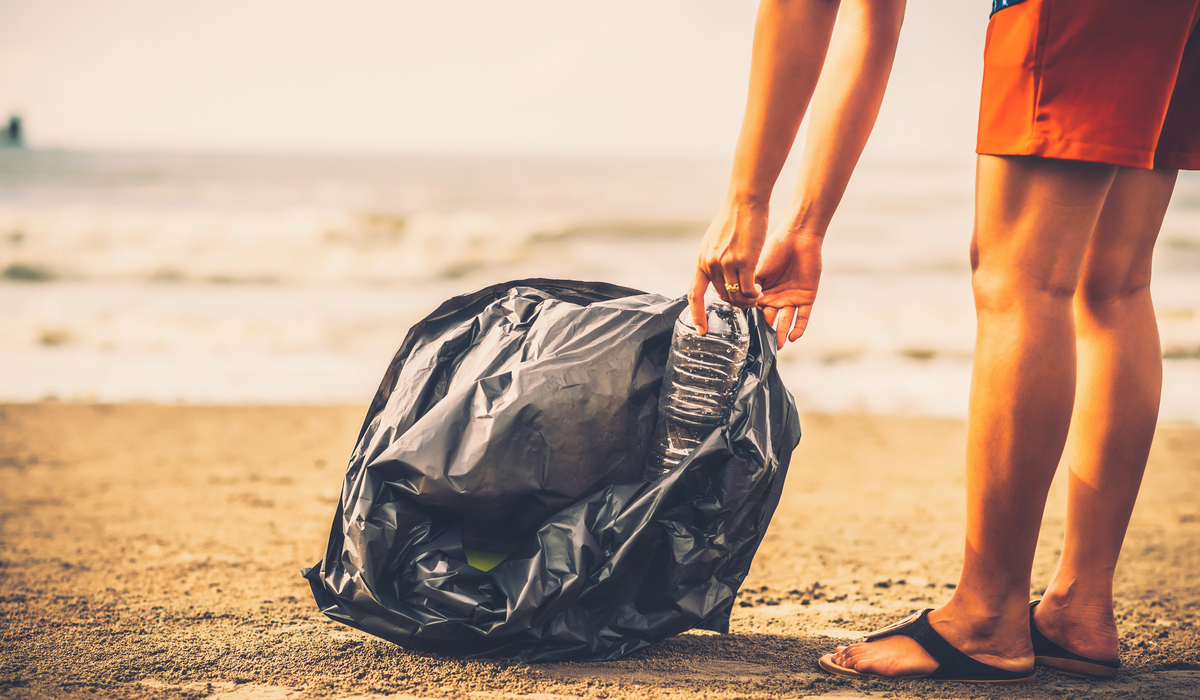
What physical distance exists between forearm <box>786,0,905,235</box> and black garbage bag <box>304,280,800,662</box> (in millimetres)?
A: 307

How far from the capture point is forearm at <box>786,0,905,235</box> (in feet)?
4.48

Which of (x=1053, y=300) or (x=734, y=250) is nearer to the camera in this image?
(x=1053, y=300)

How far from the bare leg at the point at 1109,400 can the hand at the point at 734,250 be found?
0.59 meters

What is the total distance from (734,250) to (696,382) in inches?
12.1

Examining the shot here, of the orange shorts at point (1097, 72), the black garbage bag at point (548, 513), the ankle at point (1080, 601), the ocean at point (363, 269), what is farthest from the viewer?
the ocean at point (363, 269)

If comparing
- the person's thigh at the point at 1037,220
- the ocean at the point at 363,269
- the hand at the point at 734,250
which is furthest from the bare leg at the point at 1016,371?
the ocean at the point at 363,269

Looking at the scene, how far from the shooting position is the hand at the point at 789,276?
1.40 m

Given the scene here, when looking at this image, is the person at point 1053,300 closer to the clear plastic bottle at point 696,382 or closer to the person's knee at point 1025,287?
the person's knee at point 1025,287

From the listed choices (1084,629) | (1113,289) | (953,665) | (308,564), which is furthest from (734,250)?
(308,564)

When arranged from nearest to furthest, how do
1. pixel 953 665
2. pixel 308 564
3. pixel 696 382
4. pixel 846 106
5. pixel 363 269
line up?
1. pixel 953 665
2. pixel 846 106
3. pixel 696 382
4. pixel 308 564
5. pixel 363 269

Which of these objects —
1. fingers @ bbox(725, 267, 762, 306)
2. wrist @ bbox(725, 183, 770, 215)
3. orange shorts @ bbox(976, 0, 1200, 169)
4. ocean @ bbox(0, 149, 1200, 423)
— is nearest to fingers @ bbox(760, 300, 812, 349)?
fingers @ bbox(725, 267, 762, 306)

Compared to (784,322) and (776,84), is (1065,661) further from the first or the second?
(776,84)

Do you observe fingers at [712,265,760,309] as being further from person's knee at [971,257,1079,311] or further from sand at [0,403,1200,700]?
sand at [0,403,1200,700]

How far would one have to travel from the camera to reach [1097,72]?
41.9 inches
